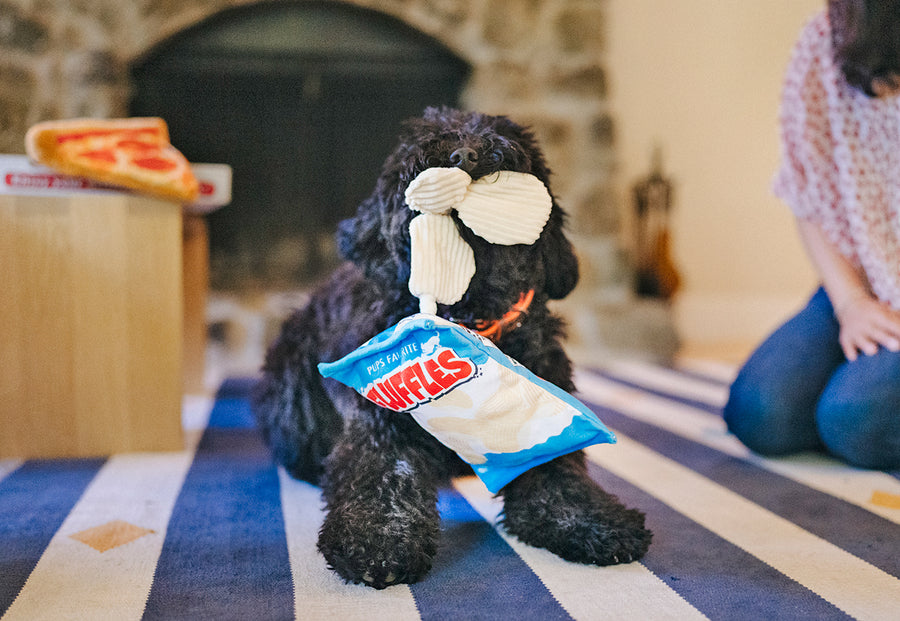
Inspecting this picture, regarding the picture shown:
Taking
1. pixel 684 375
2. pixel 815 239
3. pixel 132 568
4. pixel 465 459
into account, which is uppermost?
pixel 815 239

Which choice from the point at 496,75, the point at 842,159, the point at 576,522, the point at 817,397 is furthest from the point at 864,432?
the point at 496,75

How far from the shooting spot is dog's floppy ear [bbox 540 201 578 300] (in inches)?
31.8

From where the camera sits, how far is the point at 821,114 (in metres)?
1.28

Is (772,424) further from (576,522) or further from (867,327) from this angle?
(576,522)

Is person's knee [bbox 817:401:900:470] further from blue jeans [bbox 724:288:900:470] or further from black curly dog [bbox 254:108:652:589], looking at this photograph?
black curly dog [bbox 254:108:652:589]

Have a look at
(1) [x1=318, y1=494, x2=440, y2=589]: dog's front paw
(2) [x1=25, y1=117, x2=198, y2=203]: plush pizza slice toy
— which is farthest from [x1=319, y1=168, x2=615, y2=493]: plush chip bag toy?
(2) [x1=25, y1=117, x2=198, y2=203]: plush pizza slice toy

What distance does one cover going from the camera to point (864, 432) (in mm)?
1146

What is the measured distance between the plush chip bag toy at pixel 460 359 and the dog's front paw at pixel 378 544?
4.0 inches

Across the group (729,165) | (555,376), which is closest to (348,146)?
(729,165)

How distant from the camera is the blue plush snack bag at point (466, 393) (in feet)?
2.23

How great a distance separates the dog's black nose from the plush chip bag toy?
2 cm

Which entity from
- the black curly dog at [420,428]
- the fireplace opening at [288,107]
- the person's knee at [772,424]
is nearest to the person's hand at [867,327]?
the person's knee at [772,424]

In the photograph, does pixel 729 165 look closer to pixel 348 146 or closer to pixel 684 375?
pixel 684 375

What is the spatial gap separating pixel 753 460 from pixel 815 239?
16.6 inches
